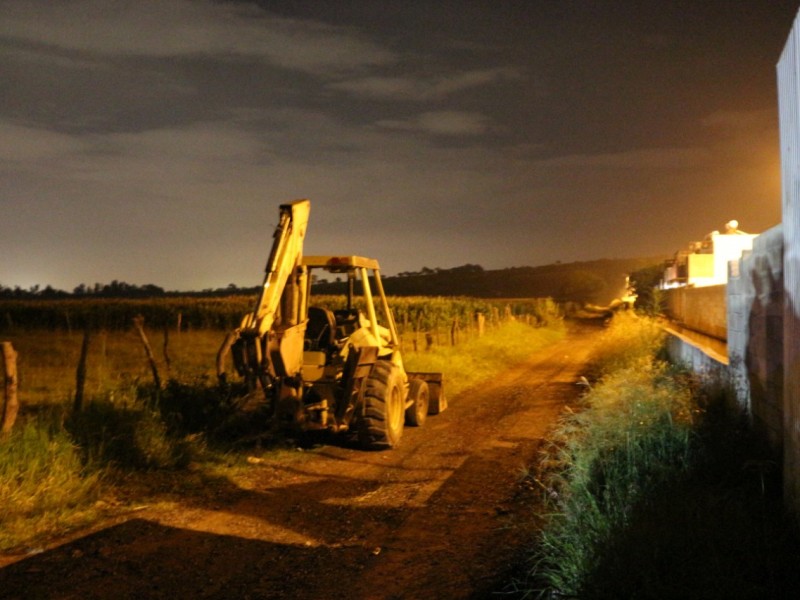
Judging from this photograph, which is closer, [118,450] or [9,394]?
[9,394]

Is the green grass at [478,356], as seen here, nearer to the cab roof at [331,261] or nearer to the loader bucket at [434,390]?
the loader bucket at [434,390]

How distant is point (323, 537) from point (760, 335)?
4.44 m

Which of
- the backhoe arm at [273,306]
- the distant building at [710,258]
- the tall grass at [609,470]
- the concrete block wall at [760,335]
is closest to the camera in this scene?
the tall grass at [609,470]

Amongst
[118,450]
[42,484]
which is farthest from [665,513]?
[118,450]

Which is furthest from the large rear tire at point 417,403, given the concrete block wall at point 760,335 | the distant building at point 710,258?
the distant building at point 710,258

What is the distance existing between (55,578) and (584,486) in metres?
3.95

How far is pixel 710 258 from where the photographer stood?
26.1 m

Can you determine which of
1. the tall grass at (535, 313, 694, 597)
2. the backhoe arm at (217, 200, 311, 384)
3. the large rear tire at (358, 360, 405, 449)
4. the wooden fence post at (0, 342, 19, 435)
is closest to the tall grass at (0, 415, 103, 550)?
the wooden fence post at (0, 342, 19, 435)

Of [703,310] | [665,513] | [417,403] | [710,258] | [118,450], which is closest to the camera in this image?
[665,513]

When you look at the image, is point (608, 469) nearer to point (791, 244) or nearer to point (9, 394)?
→ point (791, 244)

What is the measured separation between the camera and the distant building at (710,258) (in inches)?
969

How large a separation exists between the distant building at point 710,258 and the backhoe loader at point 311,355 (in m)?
15.2

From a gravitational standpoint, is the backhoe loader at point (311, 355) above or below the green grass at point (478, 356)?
above

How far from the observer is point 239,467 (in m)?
9.07
